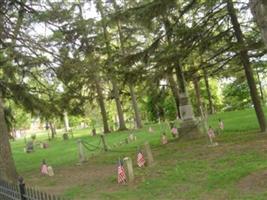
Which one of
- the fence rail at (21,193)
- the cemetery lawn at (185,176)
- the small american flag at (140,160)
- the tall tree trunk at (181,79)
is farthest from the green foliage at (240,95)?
the fence rail at (21,193)

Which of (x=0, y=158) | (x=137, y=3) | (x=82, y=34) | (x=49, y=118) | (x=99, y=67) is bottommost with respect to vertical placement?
(x=0, y=158)

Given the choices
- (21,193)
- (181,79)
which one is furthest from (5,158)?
(181,79)

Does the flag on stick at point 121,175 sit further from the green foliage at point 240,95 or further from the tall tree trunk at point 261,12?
the green foliage at point 240,95

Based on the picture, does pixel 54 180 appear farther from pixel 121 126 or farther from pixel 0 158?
pixel 121 126

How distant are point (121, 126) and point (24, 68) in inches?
809

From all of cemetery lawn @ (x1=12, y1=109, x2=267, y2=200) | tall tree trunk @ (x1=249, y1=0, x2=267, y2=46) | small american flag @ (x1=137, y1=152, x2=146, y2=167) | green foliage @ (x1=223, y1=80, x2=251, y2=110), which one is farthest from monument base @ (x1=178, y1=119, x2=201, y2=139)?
green foliage @ (x1=223, y1=80, x2=251, y2=110)

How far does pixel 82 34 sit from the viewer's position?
15.3 meters

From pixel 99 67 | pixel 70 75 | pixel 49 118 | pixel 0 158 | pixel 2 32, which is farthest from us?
pixel 49 118

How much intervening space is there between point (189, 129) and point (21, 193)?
44.4 ft

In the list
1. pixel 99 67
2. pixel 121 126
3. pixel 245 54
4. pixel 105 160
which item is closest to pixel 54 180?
pixel 105 160

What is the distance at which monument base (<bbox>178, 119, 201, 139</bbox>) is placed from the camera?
1888 cm

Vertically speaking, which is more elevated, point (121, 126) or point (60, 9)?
point (60, 9)

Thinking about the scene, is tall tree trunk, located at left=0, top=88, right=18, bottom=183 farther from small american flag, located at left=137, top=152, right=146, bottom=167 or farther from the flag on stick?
small american flag, located at left=137, top=152, right=146, bottom=167

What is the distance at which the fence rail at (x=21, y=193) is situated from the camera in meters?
5.14
